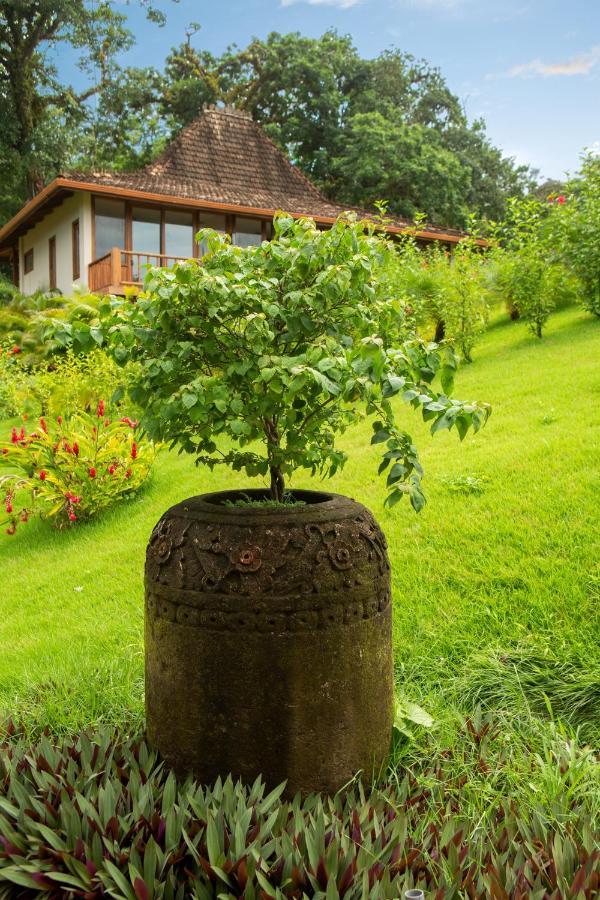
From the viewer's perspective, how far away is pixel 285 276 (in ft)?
9.40

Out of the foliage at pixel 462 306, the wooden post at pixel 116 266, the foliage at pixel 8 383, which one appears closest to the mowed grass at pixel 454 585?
the foliage at pixel 462 306

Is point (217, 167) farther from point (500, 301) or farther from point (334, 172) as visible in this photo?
point (500, 301)

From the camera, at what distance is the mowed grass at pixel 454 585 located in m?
3.37

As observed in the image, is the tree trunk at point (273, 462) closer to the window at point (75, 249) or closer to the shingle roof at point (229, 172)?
the shingle roof at point (229, 172)

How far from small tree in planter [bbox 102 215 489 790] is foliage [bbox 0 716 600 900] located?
190 millimetres

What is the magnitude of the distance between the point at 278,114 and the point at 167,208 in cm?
1073

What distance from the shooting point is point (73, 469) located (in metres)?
6.75

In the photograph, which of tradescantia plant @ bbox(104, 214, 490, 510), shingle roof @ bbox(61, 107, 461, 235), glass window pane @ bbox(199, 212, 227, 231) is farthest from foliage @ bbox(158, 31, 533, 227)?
tradescantia plant @ bbox(104, 214, 490, 510)

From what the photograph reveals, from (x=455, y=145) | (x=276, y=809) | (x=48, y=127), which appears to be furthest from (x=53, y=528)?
(x=455, y=145)

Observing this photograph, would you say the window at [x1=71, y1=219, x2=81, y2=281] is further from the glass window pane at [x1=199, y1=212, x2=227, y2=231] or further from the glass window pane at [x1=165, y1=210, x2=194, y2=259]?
the glass window pane at [x1=199, y1=212, x2=227, y2=231]

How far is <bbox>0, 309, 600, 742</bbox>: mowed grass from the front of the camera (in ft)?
11.1

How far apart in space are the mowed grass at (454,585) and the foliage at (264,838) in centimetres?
62

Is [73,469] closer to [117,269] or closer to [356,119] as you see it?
[117,269]

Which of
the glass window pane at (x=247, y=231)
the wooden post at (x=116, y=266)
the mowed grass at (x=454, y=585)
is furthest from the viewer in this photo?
the glass window pane at (x=247, y=231)
